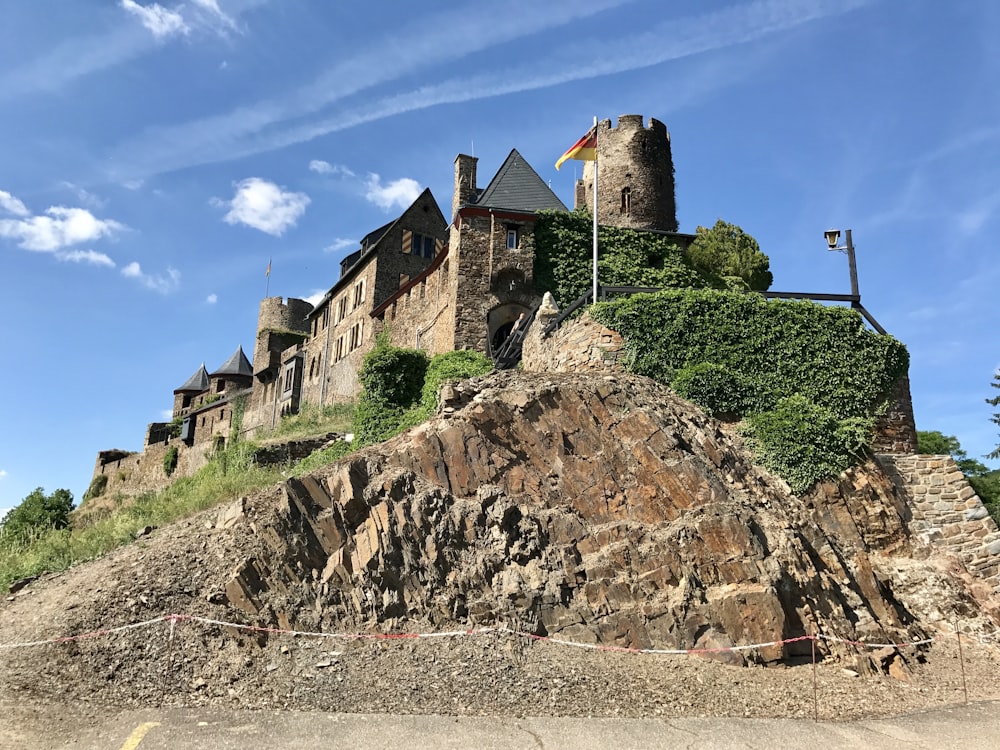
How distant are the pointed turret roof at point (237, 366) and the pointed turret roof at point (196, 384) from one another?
15.9 ft

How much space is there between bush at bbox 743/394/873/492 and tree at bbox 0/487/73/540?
22375 millimetres

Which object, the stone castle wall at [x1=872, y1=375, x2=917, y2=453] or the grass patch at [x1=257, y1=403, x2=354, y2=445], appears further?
the grass patch at [x1=257, y1=403, x2=354, y2=445]

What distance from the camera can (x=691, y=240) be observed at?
2980 cm

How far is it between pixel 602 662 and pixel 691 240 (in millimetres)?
21581

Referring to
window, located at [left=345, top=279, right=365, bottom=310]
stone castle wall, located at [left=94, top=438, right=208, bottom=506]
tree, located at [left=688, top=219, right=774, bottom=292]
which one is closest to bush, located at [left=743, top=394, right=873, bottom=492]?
tree, located at [left=688, top=219, right=774, bottom=292]

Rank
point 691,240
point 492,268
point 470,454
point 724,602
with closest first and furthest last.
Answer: point 724,602
point 470,454
point 492,268
point 691,240

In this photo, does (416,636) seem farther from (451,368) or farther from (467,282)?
(467,282)

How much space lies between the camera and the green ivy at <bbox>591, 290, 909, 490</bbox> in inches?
656

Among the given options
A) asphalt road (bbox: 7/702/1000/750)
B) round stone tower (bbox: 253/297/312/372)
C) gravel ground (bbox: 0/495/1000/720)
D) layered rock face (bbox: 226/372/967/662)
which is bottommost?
asphalt road (bbox: 7/702/1000/750)

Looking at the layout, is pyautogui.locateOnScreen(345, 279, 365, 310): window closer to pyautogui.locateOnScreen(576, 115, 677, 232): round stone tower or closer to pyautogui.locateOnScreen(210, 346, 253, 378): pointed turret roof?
pyautogui.locateOnScreen(576, 115, 677, 232): round stone tower

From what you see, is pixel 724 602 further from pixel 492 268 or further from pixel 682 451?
pixel 492 268

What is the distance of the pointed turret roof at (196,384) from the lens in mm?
66375

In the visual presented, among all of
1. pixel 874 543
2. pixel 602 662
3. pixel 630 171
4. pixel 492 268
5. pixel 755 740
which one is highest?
pixel 630 171

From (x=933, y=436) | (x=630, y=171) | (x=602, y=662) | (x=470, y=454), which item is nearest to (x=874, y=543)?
(x=602, y=662)
